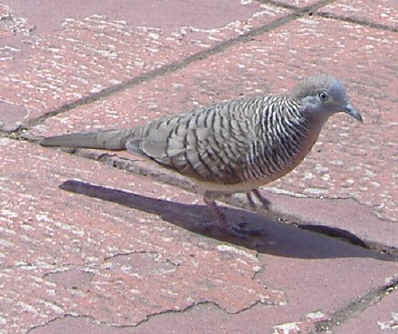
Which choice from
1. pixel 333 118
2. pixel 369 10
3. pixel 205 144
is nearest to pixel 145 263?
pixel 205 144

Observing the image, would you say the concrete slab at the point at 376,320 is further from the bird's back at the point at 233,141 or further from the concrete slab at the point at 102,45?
the concrete slab at the point at 102,45

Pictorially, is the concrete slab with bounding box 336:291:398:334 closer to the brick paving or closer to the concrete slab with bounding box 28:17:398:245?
the brick paving

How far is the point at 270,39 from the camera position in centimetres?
647

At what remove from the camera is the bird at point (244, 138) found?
14.8ft

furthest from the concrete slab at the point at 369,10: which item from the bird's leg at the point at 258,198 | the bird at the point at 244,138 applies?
the bird at the point at 244,138

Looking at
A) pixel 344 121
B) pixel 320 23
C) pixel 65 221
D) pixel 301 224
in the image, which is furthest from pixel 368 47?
pixel 65 221

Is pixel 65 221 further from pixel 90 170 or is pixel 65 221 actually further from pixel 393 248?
pixel 393 248

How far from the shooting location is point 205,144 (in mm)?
4598

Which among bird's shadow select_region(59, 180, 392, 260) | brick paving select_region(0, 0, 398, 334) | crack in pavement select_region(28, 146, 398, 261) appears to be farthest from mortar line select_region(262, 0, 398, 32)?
bird's shadow select_region(59, 180, 392, 260)

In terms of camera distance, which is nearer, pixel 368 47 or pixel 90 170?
pixel 90 170

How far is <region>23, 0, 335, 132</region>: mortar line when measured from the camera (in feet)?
18.5

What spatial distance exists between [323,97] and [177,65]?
1.75 meters

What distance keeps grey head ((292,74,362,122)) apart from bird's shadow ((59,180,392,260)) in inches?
20.4

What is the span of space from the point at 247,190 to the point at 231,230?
174mm
